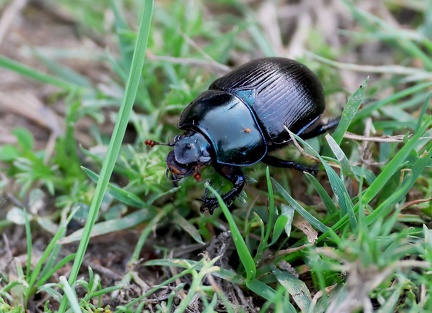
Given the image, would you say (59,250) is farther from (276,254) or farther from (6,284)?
(276,254)

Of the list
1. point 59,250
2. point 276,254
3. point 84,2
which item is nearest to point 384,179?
point 276,254

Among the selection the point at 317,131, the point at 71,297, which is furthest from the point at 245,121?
the point at 71,297

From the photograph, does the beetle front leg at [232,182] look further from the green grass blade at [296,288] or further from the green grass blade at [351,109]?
the green grass blade at [351,109]

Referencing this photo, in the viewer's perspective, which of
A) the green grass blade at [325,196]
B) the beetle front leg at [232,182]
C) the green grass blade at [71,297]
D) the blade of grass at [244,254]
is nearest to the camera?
the green grass blade at [71,297]

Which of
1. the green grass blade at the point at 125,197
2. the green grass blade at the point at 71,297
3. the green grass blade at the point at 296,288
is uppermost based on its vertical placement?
the green grass blade at the point at 125,197

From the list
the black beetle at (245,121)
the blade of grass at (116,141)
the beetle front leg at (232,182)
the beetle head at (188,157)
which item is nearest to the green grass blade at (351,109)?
the black beetle at (245,121)

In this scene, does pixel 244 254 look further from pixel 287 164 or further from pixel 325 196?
pixel 287 164
